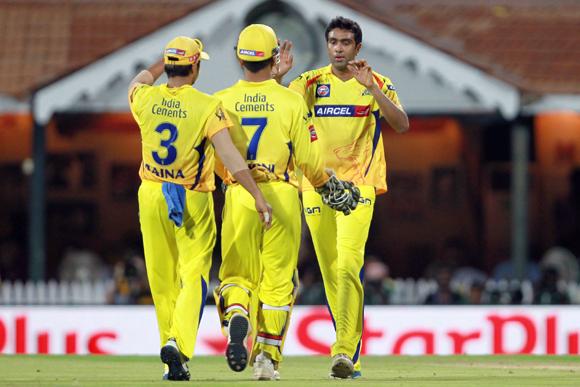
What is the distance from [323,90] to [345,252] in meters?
1.09

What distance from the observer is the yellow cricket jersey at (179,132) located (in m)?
10.8

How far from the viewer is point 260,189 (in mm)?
10945

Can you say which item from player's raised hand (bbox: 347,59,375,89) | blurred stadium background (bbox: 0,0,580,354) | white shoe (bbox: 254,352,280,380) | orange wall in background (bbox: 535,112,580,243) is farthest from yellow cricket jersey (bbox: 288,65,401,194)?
orange wall in background (bbox: 535,112,580,243)

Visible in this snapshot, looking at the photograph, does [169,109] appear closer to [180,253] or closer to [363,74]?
[180,253]

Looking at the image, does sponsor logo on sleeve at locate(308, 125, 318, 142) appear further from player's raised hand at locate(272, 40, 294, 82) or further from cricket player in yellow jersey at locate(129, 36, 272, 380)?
cricket player in yellow jersey at locate(129, 36, 272, 380)

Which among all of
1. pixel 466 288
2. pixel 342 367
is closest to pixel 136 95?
pixel 342 367

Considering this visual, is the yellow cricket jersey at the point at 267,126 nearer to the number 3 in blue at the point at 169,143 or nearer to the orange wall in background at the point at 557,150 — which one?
the number 3 in blue at the point at 169,143

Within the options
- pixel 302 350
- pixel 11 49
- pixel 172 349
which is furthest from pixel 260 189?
pixel 11 49

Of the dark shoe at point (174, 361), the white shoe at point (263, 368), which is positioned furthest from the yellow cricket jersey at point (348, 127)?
the dark shoe at point (174, 361)

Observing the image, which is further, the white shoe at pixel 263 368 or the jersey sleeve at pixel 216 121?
the white shoe at pixel 263 368

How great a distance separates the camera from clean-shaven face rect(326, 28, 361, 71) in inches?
464

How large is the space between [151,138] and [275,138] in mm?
734

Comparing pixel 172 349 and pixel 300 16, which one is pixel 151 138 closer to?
pixel 172 349

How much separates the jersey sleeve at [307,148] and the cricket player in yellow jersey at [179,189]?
0.42 metres
